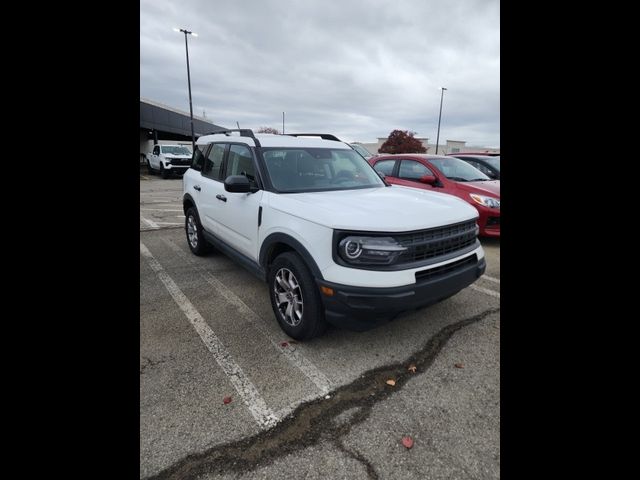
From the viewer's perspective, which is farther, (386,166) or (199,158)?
(386,166)

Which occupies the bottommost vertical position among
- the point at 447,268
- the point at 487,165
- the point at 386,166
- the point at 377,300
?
the point at 377,300

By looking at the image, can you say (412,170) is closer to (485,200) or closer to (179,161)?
(485,200)

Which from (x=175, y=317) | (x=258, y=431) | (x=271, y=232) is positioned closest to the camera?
(x=258, y=431)

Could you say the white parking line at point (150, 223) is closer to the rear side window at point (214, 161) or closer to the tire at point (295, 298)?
the rear side window at point (214, 161)

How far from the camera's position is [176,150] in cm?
2261

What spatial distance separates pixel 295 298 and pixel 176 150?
2262 centimetres

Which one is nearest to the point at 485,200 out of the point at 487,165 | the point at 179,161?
the point at 487,165

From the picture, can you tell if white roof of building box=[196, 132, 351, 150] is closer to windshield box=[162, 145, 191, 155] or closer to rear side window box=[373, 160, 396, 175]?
rear side window box=[373, 160, 396, 175]
